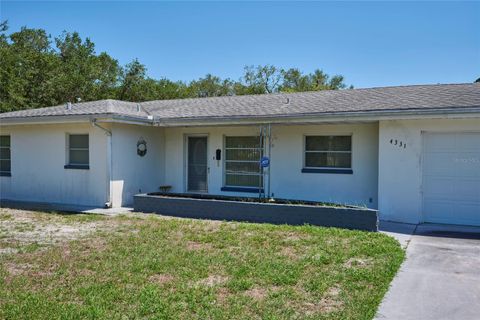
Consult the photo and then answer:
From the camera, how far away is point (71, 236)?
889 cm

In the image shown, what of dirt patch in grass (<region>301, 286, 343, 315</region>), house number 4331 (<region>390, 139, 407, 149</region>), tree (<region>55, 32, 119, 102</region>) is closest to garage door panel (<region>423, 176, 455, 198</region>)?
house number 4331 (<region>390, 139, 407, 149</region>)

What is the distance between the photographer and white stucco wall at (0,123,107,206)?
1321 cm

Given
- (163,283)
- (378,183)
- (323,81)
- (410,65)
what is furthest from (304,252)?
(323,81)

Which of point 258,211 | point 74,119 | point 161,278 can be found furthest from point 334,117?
point 74,119

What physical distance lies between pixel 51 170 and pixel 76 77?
1794 centimetres

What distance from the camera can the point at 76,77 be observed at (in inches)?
1191

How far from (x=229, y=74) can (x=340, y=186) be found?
33.4m

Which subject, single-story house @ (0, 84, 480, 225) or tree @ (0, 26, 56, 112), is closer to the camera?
single-story house @ (0, 84, 480, 225)

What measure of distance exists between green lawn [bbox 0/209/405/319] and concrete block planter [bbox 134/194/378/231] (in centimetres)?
52

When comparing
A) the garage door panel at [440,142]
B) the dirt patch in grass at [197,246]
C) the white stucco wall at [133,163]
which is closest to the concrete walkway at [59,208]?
the white stucco wall at [133,163]

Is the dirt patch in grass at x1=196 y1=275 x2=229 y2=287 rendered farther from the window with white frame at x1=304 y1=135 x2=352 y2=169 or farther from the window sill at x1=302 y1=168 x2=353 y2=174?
the window with white frame at x1=304 y1=135 x2=352 y2=169

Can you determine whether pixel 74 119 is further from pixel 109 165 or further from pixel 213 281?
pixel 213 281

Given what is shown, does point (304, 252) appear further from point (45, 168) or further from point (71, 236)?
point (45, 168)

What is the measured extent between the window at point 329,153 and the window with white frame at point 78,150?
6.94 meters
